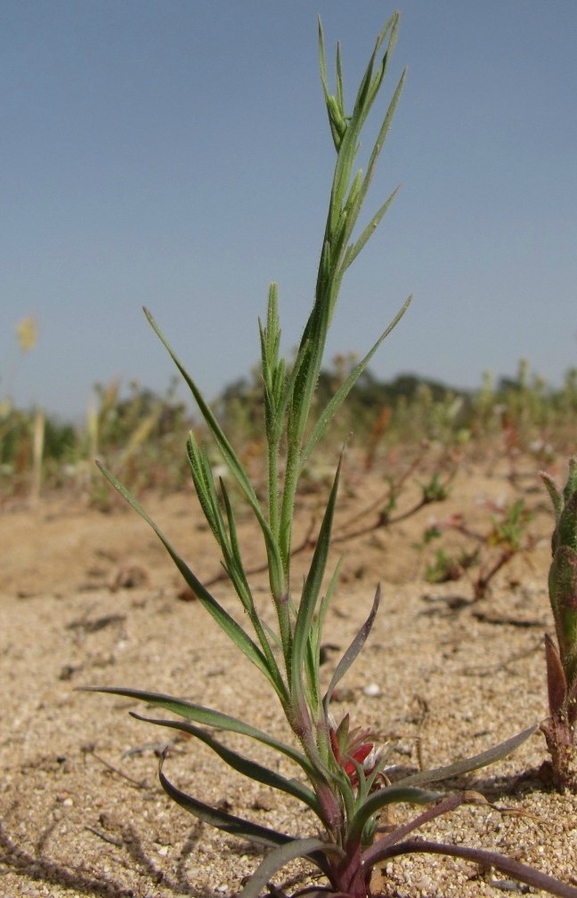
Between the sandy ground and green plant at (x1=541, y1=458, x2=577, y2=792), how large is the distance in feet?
0.21

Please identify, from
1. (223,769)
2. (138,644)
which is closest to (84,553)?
(138,644)

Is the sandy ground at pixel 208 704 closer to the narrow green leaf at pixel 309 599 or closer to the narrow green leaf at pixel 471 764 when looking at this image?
the narrow green leaf at pixel 471 764

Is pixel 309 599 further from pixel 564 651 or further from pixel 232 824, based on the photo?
pixel 564 651

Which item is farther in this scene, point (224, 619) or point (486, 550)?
point (486, 550)

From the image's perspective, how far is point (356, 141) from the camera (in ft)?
3.34

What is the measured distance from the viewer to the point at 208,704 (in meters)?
1.88

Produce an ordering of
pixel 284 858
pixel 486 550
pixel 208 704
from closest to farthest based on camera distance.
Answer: pixel 284 858
pixel 208 704
pixel 486 550

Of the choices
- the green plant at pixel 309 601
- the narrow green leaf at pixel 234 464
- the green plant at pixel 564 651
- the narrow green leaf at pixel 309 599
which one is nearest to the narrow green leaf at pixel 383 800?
the green plant at pixel 309 601

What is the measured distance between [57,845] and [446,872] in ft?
1.99

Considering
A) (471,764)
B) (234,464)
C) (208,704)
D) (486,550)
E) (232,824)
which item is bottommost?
(208,704)

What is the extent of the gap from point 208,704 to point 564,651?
3.08 ft

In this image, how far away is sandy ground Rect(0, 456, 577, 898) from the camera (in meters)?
1.16

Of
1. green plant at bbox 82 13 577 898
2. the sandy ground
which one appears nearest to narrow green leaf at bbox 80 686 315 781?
green plant at bbox 82 13 577 898

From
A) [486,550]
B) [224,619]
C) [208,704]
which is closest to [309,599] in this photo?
[224,619]
